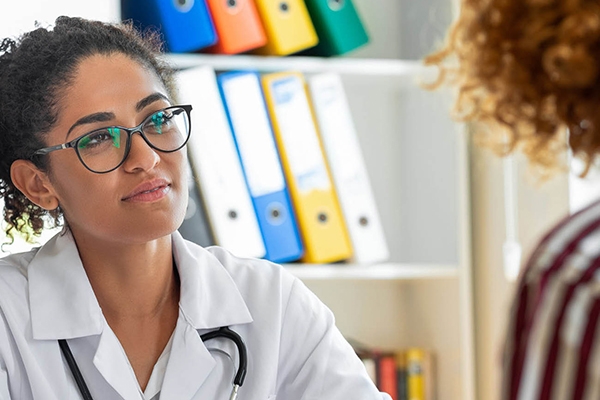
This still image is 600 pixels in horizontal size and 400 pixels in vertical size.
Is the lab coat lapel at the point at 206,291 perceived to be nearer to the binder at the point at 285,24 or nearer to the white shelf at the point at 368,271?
the white shelf at the point at 368,271

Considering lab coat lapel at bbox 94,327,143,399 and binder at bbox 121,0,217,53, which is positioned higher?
binder at bbox 121,0,217,53

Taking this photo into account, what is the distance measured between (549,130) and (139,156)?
74 centimetres

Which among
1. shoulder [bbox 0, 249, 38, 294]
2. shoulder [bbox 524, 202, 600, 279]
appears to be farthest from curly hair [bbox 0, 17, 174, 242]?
shoulder [bbox 524, 202, 600, 279]

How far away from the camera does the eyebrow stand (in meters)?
1.38

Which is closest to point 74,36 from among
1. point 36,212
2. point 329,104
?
point 36,212

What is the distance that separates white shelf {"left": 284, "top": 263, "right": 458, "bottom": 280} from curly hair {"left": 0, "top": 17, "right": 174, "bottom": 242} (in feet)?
2.42

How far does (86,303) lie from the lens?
4.56 feet

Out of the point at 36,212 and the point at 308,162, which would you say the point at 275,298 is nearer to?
the point at 36,212

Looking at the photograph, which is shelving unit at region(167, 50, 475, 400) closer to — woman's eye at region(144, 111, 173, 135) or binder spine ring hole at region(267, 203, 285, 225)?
binder spine ring hole at region(267, 203, 285, 225)

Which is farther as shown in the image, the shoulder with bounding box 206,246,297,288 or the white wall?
the white wall

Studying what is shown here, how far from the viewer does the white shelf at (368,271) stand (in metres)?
2.13

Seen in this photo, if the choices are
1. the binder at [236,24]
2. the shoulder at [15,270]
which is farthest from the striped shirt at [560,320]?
the binder at [236,24]

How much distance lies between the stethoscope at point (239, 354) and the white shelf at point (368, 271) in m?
0.73

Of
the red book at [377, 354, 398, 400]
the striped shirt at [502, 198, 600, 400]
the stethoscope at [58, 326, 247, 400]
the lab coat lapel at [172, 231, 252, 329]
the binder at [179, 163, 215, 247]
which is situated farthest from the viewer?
the red book at [377, 354, 398, 400]
